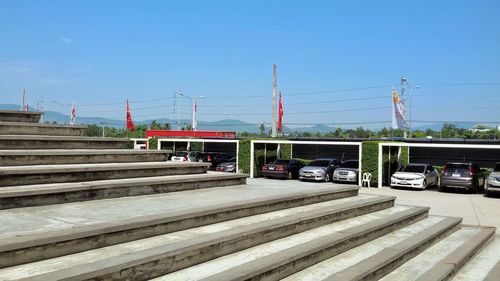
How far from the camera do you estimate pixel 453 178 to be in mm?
23156

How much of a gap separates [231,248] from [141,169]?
3393 mm

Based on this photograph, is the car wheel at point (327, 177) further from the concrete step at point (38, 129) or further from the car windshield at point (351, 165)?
the concrete step at point (38, 129)

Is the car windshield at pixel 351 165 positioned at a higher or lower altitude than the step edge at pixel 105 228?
lower

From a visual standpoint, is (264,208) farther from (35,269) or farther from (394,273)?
(35,269)

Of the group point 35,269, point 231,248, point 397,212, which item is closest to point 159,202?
point 231,248

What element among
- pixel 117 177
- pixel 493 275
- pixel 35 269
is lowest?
pixel 493 275

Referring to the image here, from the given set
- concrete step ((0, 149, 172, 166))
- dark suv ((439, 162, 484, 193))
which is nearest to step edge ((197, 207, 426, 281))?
concrete step ((0, 149, 172, 166))

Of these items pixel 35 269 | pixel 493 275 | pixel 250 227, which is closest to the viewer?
pixel 35 269

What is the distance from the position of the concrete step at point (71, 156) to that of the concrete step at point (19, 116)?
2335mm

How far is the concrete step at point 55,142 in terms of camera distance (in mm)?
8245

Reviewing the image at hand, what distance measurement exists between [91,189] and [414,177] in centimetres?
2147

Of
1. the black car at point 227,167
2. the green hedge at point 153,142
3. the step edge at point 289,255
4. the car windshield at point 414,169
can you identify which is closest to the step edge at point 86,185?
the step edge at point 289,255

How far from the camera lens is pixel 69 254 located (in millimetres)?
4586

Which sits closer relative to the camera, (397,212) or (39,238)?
(39,238)
